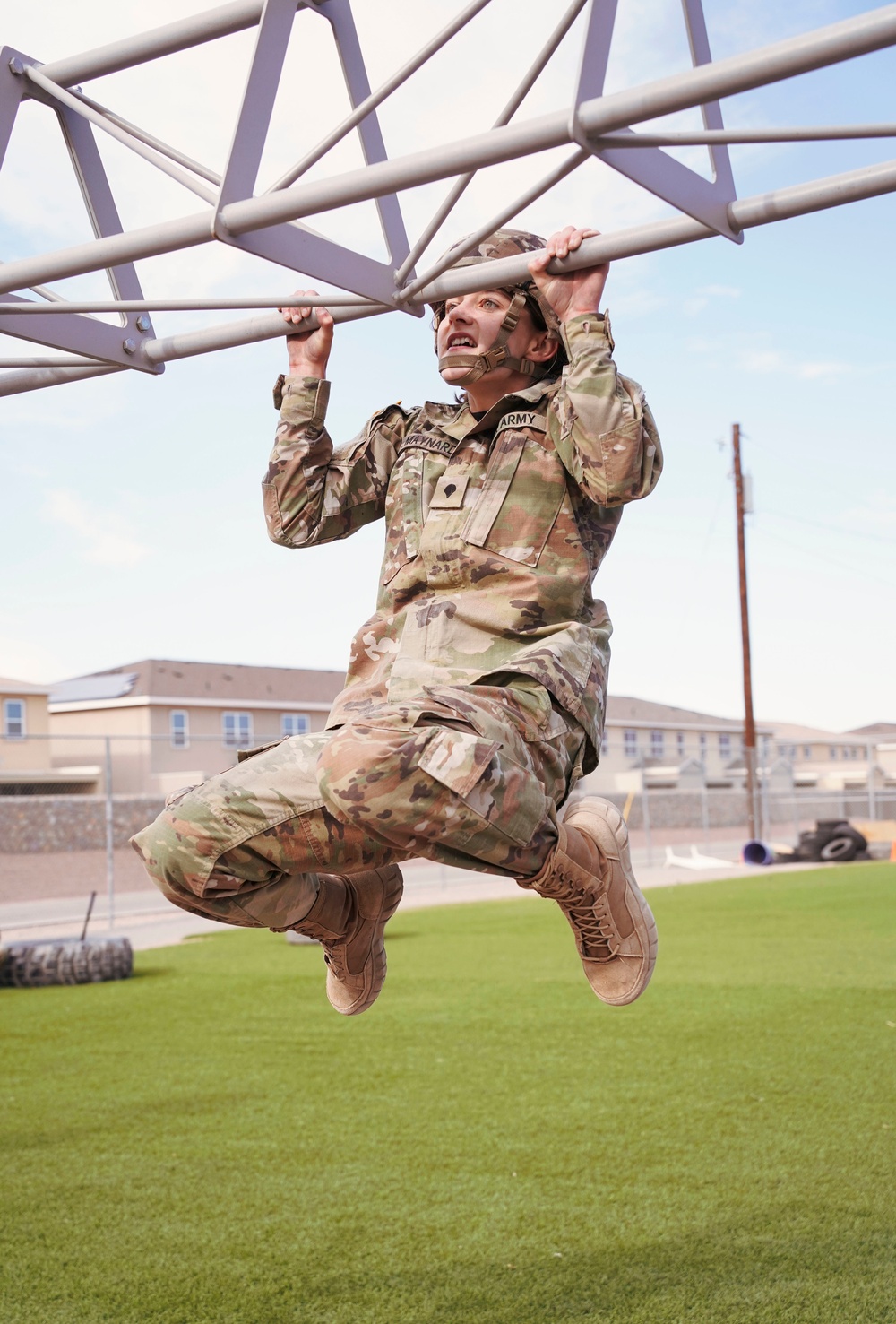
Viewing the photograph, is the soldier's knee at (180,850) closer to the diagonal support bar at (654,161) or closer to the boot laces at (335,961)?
the boot laces at (335,961)

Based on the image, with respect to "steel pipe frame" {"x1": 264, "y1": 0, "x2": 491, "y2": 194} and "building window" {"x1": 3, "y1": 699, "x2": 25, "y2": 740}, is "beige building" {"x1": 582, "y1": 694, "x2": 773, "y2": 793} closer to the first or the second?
"building window" {"x1": 3, "y1": 699, "x2": 25, "y2": 740}

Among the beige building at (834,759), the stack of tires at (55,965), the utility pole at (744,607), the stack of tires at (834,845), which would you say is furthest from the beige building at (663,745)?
the stack of tires at (55,965)

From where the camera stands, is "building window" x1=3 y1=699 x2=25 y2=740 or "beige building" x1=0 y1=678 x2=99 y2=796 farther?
"building window" x1=3 y1=699 x2=25 y2=740

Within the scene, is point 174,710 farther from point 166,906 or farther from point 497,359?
point 497,359

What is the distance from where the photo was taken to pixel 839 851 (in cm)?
2489

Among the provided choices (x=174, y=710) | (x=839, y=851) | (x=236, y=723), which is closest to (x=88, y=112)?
(x=839, y=851)

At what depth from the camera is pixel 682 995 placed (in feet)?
32.1

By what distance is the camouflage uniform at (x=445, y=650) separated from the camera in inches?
92.1

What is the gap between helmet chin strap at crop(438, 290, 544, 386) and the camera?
2941 millimetres

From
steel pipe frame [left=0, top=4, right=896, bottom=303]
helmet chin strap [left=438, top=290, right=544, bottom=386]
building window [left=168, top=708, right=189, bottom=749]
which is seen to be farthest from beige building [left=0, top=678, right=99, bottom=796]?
helmet chin strap [left=438, top=290, right=544, bottom=386]

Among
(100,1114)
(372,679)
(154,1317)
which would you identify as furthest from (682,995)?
(372,679)

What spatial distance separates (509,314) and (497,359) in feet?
0.43

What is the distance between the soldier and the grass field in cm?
162

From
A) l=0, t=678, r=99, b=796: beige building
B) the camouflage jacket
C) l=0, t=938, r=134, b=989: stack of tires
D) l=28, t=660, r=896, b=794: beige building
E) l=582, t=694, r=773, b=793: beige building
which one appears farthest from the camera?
l=582, t=694, r=773, b=793: beige building
